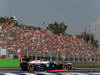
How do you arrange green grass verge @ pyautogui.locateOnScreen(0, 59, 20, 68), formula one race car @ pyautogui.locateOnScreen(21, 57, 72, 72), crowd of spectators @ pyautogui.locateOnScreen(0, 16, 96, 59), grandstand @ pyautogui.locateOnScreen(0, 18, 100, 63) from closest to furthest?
formula one race car @ pyautogui.locateOnScreen(21, 57, 72, 72) < green grass verge @ pyautogui.locateOnScreen(0, 59, 20, 68) < grandstand @ pyautogui.locateOnScreen(0, 18, 100, 63) < crowd of spectators @ pyautogui.locateOnScreen(0, 16, 96, 59)

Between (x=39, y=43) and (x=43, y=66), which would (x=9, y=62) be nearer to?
(x=43, y=66)

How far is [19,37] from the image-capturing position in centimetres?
7325

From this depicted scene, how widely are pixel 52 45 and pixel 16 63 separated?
27.6 meters

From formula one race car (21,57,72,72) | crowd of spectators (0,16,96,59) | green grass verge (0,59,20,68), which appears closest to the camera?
formula one race car (21,57,72,72)

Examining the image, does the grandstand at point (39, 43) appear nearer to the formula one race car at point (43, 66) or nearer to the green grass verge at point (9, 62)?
the green grass verge at point (9, 62)

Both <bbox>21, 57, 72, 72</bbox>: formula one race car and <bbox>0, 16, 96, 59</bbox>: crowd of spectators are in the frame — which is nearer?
<bbox>21, 57, 72, 72</bbox>: formula one race car

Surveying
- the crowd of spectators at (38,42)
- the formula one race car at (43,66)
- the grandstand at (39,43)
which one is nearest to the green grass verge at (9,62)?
the formula one race car at (43,66)

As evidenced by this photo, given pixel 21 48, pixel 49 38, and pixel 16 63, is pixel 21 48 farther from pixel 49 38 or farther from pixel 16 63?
pixel 16 63

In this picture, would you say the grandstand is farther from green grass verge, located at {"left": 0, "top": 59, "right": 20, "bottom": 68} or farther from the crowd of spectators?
green grass verge, located at {"left": 0, "top": 59, "right": 20, "bottom": 68}

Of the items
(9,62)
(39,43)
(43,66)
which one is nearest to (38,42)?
(39,43)

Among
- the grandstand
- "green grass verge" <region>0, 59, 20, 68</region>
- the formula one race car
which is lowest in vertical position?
the formula one race car

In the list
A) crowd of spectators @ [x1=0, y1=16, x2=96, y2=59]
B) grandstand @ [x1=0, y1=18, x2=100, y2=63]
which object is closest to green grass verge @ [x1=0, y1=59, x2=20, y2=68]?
grandstand @ [x1=0, y1=18, x2=100, y2=63]

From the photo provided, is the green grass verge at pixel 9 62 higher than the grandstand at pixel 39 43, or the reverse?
the grandstand at pixel 39 43

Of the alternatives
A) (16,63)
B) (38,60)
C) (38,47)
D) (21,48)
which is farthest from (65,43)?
(38,60)
